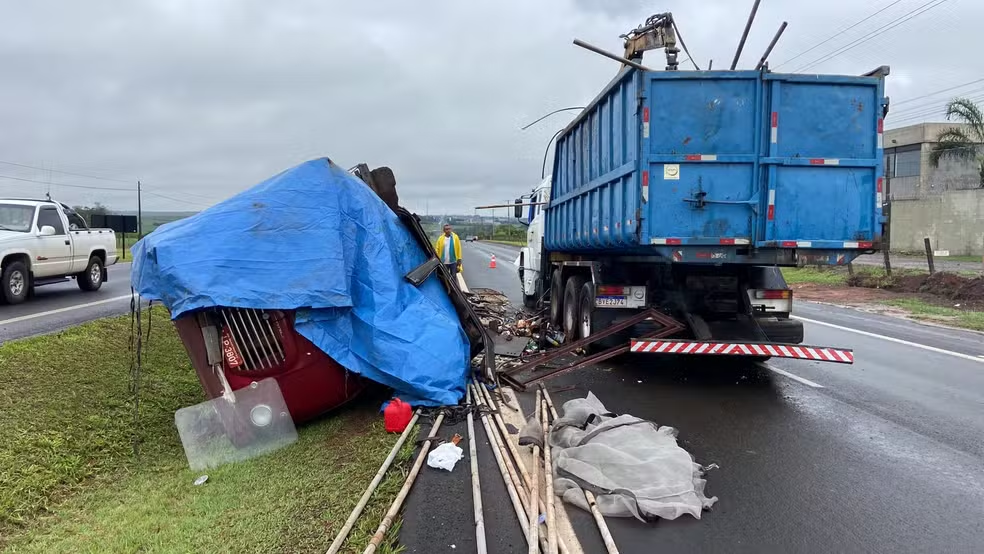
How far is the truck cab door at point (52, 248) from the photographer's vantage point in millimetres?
13117

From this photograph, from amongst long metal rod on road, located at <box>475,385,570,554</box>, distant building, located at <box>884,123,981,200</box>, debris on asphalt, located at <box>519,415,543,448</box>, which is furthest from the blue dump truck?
distant building, located at <box>884,123,981,200</box>

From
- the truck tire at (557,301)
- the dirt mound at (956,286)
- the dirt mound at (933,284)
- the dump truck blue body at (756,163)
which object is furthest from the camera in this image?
the dirt mound at (933,284)

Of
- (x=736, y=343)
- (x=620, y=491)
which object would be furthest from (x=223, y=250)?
(x=736, y=343)

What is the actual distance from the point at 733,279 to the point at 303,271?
5.03 m

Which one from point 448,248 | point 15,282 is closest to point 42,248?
point 15,282

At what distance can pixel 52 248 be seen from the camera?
13.5 m

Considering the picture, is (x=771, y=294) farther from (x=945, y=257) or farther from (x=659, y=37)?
(x=945, y=257)

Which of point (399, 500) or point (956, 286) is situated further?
point (956, 286)

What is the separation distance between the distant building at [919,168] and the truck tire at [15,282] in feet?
133

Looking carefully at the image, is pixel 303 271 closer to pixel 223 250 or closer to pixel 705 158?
pixel 223 250

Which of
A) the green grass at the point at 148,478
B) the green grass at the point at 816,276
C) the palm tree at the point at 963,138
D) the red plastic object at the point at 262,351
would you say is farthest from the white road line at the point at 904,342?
the palm tree at the point at 963,138

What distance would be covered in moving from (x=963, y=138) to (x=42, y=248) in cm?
3692

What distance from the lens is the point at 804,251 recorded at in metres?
6.94

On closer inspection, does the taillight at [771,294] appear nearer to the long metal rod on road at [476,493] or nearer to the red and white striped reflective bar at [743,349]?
the red and white striped reflective bar at [743,349]
